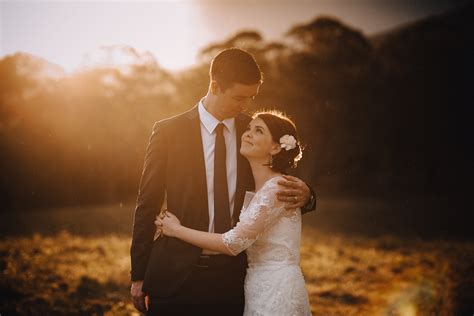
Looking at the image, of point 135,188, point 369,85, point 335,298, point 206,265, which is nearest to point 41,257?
point 335,298

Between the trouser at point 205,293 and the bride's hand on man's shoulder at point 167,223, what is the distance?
9.5 inches

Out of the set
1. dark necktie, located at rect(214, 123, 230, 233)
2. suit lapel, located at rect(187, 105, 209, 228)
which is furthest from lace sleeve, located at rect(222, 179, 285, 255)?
suit lapel, located at rect(187, 105, 209, 228)

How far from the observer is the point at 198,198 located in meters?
2.78

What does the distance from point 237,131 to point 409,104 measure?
48.1ft

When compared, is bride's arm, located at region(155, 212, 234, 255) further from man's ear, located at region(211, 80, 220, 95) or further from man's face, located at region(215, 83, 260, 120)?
man's ear, located at region(211, 80, 220, 95)

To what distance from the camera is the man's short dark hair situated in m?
2.84

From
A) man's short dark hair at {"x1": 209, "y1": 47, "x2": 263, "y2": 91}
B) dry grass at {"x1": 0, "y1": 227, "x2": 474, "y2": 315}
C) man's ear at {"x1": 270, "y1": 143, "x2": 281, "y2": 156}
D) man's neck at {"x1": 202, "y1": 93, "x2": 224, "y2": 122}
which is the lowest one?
dry grass at {"x1": 0, "y1": 227, "x2": 474, "y2": 315}

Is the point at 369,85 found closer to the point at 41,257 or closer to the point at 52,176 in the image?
the point at 52,176

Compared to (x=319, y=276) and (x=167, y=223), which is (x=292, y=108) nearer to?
(x=319, y=276)

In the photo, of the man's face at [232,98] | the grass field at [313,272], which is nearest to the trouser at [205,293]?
the man's face at [232,98]

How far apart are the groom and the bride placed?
0.07m

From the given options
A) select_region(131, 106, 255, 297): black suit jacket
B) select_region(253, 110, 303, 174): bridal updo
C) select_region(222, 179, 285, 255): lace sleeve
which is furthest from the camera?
select_region(253, 110, 303, 174): bridal updo

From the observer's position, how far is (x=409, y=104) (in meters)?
16.3

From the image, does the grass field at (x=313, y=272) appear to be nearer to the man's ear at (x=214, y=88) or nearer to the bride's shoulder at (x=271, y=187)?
the bride's shoulder at (x=271, y=187)
